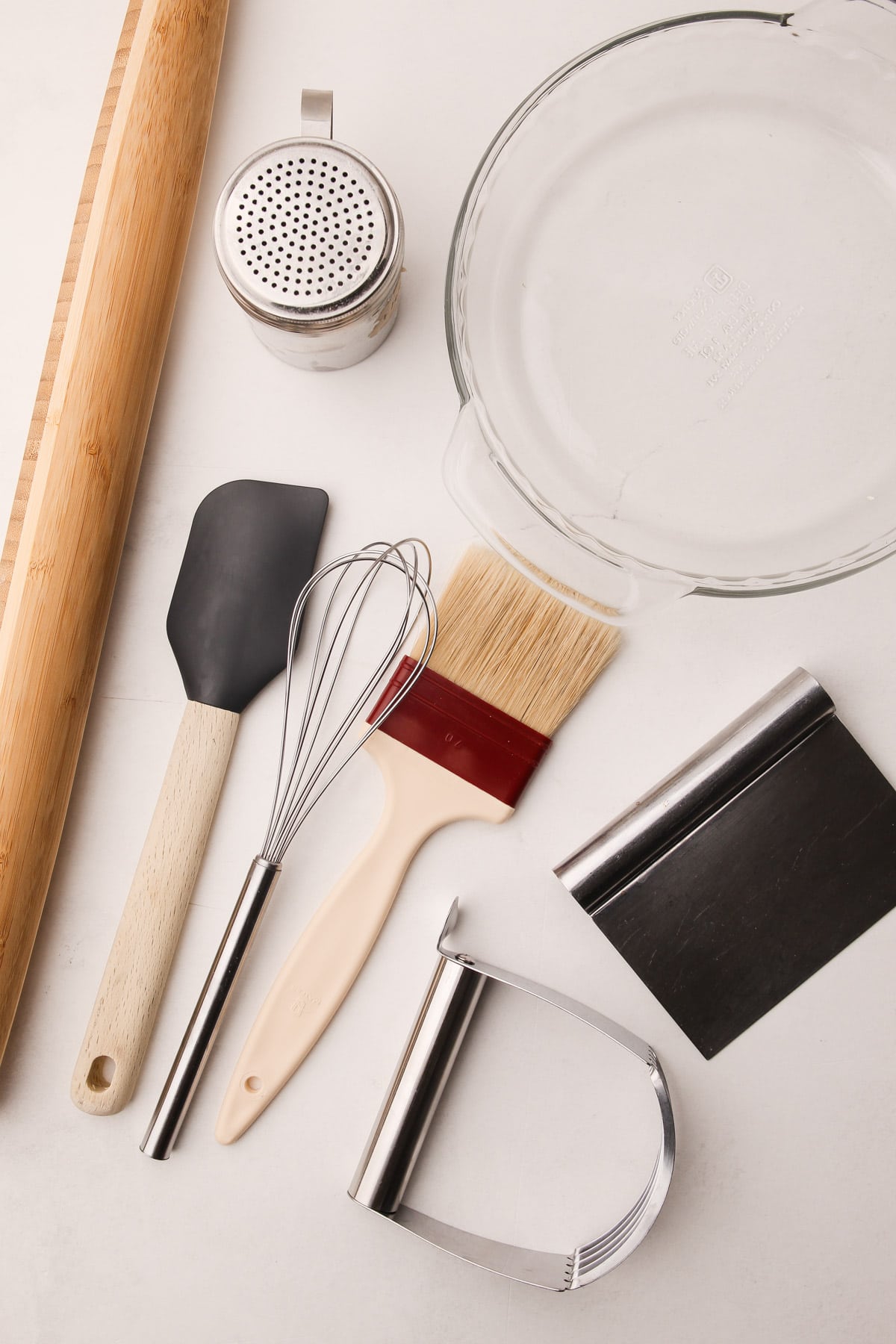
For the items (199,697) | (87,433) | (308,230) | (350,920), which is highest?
(308,230)

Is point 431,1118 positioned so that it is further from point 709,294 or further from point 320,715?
point 709,294

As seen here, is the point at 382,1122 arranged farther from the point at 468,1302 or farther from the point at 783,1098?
the point at 783,1098

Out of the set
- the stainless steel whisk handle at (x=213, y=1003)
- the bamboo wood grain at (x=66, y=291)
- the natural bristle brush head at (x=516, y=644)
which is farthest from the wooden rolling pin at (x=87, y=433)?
the natural bristle brush head at (x=516, y=644)

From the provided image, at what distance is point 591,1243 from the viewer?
520 millimetres

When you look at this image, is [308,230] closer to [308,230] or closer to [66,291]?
[308,230]

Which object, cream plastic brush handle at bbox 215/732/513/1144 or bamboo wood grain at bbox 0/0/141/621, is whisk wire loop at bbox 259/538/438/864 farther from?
bamboo wood grain at bbox 0/0/141/621

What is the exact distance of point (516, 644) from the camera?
511mm

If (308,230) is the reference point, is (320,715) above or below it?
below

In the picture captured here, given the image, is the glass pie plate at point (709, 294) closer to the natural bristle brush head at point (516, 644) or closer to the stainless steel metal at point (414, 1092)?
the natural bristle brush head at point (516, 644)

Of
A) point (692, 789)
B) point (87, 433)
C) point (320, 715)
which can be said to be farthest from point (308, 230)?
point (692, 789)

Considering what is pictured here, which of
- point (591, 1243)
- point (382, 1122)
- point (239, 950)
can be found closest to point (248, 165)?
point (239, 950)

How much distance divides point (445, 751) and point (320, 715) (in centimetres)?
8

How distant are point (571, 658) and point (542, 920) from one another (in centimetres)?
16

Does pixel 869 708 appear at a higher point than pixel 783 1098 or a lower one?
higher
